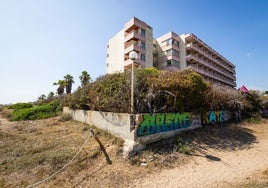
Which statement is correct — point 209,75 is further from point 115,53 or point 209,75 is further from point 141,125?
point 141,125

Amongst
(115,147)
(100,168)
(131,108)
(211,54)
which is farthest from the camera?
(211,54)

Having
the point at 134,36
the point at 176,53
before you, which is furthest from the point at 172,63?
the point at 134,36

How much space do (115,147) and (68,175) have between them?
236 centimetres

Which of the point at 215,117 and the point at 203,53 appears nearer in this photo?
the point at 215,117

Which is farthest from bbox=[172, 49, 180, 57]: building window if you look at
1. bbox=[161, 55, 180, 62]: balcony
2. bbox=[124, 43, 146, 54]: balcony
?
bbox=[124, 43, 146, 54]: balcony

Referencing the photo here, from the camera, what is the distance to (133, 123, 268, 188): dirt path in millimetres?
5616

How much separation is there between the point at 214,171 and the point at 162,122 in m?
3.38

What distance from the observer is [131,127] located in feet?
26.1

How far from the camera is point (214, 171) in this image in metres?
6.35

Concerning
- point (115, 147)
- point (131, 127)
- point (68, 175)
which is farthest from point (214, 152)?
point (68, 175)

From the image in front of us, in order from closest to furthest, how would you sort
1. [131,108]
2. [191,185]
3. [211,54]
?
[191,185], [131,108], [211,54]

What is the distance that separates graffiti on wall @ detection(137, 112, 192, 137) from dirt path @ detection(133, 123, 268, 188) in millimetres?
2138

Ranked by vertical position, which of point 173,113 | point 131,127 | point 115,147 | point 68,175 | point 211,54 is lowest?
point 68,175

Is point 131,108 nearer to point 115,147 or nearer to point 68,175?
point 115,147
